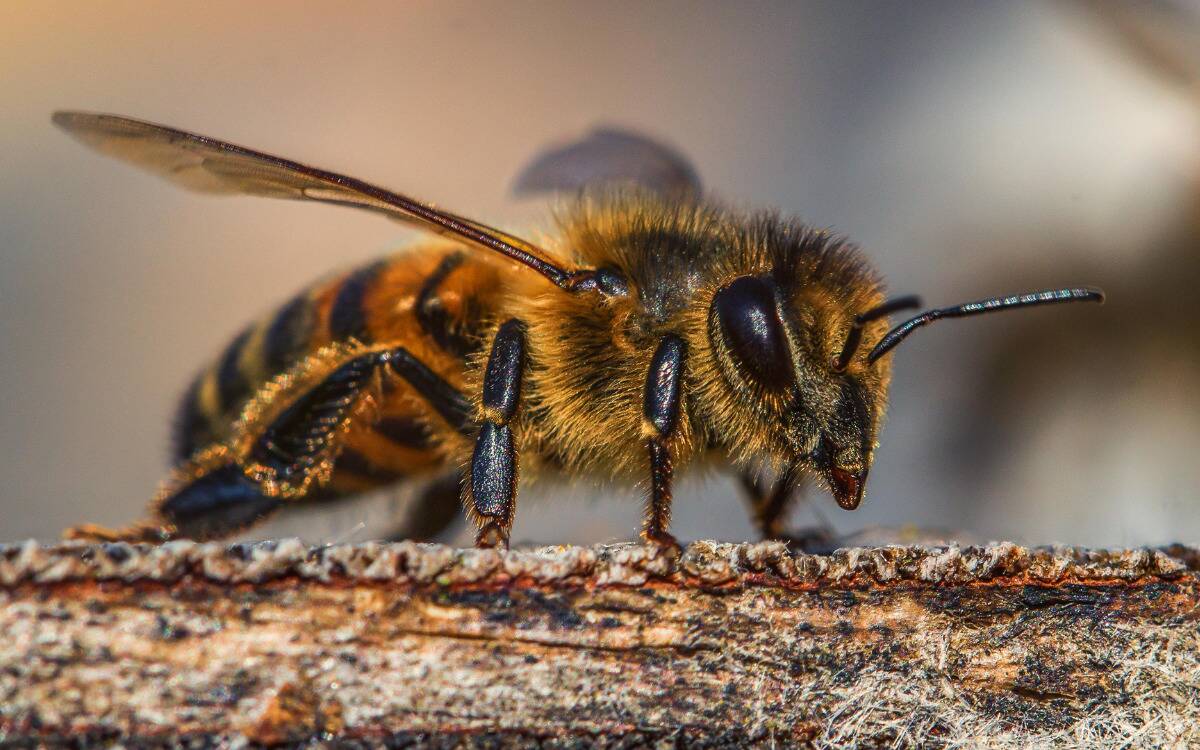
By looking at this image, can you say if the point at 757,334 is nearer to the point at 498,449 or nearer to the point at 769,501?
the point at 498,449

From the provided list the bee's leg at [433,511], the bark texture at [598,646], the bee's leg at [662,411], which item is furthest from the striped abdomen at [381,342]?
the bark texture at [598,646]

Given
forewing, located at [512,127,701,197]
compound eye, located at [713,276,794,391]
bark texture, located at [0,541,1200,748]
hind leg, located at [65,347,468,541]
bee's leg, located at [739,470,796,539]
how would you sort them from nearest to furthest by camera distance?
bark texture, located at [0,541,1200,748] < compound eye, located at [713,276,794,391] < hind leg, located at [65,347,468,541] < bee's leg, located at [739,470,796,539] < forewing, located at [512,127,701,197]

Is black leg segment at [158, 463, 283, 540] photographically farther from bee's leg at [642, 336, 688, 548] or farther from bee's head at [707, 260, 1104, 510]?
bee's head at [707, 260, 1104, 510]

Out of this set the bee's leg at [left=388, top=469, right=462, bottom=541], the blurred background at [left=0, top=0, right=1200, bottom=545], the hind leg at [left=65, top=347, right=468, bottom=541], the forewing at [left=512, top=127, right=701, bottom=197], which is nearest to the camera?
the hind leg at [left=65, top=347, right=468, bottom=541]

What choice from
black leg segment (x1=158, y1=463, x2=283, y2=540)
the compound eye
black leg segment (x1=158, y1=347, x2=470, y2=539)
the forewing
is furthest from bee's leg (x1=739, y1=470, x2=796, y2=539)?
black leg segment (x1=158, y1=463, x2=283, y2=540)

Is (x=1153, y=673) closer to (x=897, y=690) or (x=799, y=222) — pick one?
(x=897, y=690)

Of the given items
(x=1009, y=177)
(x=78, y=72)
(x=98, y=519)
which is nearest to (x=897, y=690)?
(x=1009, y=177)

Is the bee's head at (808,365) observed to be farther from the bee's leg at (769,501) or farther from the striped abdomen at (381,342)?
the striped abdomen at (381,342)
